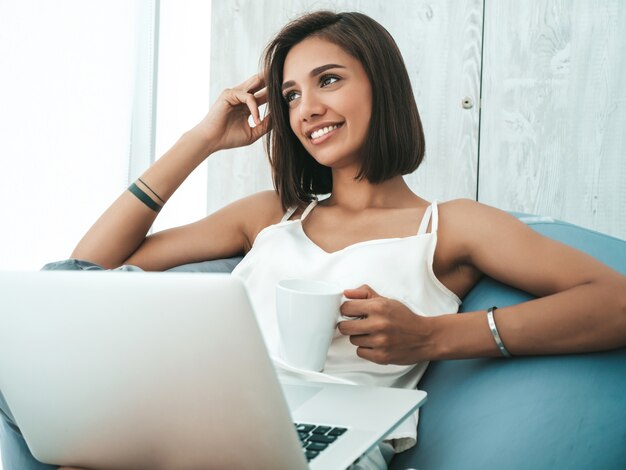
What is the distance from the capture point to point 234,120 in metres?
1.76

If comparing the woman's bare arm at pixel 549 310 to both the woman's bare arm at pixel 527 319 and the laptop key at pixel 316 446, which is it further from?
the laptop key at pixel 316 446

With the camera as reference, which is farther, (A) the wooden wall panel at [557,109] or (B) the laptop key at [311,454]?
(A) the wooden wall panel at [557,109]

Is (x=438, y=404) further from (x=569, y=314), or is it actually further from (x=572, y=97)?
(x=572, y=97)

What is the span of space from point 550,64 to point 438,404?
52.8 inches

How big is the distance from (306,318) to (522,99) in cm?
145

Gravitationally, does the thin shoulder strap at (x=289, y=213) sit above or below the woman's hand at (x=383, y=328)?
above

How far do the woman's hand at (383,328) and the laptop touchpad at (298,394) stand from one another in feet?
0.39

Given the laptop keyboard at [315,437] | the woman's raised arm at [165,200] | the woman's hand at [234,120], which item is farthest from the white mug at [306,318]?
the woman's hand at [234,120]

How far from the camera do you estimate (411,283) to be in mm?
1343

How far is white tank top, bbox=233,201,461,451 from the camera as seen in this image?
4.22 ft

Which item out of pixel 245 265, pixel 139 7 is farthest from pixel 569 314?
pixel 139 7

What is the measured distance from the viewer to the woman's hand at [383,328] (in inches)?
41.4

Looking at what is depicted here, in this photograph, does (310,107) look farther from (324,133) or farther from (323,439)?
(323,439)

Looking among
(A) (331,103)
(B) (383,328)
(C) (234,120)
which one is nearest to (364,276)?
(B) (383,328)
